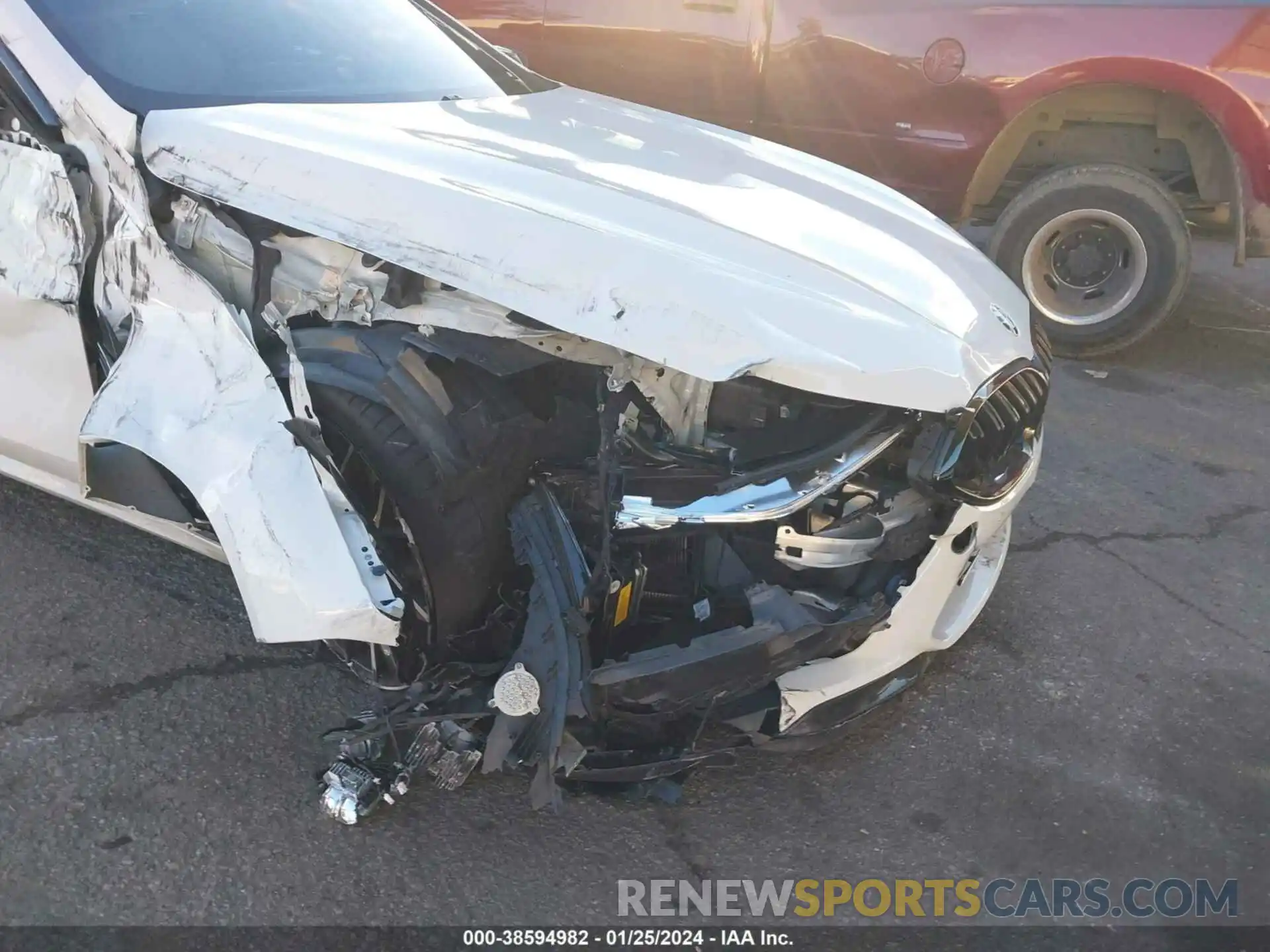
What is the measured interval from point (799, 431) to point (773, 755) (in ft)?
2.74

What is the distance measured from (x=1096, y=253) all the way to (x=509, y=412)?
Answer: 154 inches

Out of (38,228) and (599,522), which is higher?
(38,228)

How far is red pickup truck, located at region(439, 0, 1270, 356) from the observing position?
4.54 meters

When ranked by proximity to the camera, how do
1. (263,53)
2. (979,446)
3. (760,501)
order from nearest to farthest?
1. (760,501)
2. (979,446)
3. (263,53)

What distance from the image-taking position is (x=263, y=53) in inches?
105

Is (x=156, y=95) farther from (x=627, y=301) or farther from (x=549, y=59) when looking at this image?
(x=549, y=59)

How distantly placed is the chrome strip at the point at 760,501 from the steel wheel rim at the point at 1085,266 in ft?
11.4

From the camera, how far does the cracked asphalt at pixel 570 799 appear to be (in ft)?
6.59

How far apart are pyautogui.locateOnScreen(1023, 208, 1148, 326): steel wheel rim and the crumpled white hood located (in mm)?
2600

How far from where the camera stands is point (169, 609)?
2.77 m

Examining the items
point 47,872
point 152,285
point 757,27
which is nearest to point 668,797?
point 47,872

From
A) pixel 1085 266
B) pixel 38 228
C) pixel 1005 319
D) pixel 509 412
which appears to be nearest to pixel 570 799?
pixel 509 412

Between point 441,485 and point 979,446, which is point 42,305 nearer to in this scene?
point 441,485

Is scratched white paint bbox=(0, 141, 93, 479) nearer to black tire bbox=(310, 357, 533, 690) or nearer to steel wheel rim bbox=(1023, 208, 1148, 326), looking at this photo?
black tire bbox=(310, 357, 533, 690)
